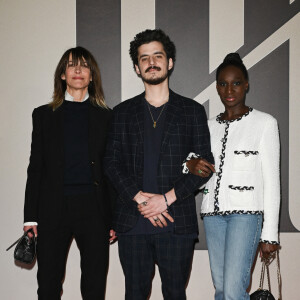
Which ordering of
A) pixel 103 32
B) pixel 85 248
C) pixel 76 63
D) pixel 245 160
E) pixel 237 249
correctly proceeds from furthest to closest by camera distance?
pixel 103 32 → pixel 76 63 → pixel 85 248 → pixel 245 160 → pixel 237 249

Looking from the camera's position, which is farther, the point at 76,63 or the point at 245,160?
the point at 76,63

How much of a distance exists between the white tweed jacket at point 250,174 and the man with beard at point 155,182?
13cm

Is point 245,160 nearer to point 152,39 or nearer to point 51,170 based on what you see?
point 152,39

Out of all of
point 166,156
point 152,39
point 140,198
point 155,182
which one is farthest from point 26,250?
point 152,39

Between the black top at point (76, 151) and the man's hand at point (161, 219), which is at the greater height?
the black top at point (76, 151)

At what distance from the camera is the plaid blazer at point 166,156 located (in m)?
2.26

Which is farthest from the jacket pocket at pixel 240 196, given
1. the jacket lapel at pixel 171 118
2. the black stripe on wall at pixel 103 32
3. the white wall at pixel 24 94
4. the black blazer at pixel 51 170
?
the black stripe on wall at pixel 103 32

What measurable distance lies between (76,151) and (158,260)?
2.82 feet

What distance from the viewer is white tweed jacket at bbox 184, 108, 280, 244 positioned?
2213 millimetres

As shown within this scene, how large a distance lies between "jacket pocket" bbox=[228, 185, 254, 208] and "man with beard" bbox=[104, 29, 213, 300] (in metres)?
0.20

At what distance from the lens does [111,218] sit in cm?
249

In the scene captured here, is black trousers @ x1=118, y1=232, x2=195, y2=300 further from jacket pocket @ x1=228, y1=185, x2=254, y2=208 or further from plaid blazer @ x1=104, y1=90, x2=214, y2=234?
jacket pocket @ x1=228, y1=185, x2=254, y2=208

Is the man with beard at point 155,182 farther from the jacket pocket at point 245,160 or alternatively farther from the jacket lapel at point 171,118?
the jacket pocket at point 245,160

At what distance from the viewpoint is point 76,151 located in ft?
7.96
